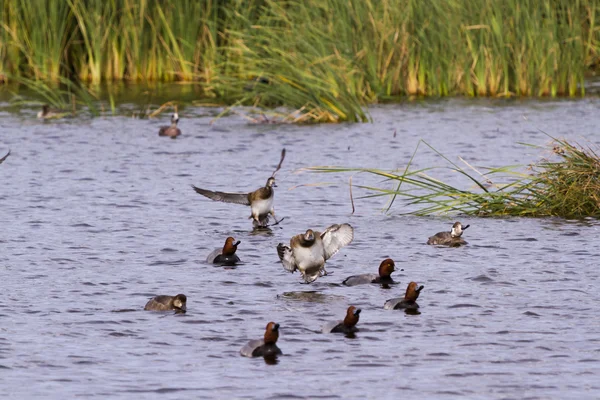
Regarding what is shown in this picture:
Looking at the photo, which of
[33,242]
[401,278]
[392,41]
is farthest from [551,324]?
[392,41]

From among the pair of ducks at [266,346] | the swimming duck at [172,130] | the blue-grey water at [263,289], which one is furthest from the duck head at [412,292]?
the swimming duck at [172,130]

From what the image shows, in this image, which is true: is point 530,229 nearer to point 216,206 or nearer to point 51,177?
point 216,206

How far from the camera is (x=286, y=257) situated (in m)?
10.8

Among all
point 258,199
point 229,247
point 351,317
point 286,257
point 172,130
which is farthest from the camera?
point 172,130

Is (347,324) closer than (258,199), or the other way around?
(347,324)

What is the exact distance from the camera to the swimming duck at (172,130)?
20906 mm

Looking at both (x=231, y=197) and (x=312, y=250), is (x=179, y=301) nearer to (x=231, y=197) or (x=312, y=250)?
(x=312, y=250)

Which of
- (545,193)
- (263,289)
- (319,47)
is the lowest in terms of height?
(263,289)

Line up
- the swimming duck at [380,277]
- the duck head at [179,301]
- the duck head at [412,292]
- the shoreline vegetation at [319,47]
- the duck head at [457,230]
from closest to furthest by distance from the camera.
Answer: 1. the duck head at [179,301]
2. the duck head at [412,292]
3. the swimming duck at [380,277]
4. the duck head at [457,230]
5. the shoreline vegetation at [319,47]

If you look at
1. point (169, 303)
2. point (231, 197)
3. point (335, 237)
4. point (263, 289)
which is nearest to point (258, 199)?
point (231, 197)

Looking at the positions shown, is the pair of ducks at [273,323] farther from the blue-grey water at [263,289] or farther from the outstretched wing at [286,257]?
the outstretched wing at [286,257]

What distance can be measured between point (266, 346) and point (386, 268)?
8.51 feet

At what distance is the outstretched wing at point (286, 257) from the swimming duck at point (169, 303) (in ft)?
4.63

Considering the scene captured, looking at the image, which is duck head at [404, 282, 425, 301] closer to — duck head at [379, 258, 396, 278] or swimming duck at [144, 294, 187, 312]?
duck head at [379, 258, 396, 278]
